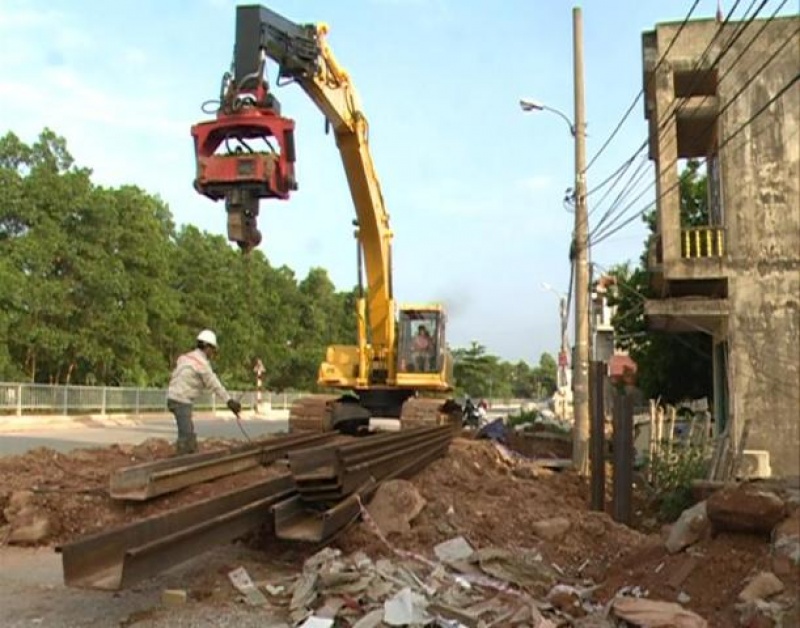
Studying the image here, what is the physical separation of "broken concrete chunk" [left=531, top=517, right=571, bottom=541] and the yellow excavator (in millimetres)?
4890

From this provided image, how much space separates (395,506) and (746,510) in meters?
3.35

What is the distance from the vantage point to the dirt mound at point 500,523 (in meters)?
7.64

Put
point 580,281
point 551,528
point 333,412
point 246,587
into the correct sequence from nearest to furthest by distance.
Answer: point 246,587 < point 551,528 < point 580,281 < point 333,412

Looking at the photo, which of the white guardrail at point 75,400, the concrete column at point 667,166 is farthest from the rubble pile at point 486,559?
the white guardrail at point 75,400

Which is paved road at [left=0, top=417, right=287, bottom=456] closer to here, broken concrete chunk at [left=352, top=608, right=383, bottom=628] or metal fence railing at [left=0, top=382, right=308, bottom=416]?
metal fence railing at [left=0, top=382, right=308, bottom=416]

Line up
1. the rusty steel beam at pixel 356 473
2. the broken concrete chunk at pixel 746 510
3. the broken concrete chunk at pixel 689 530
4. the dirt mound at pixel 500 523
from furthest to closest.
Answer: the dirt mound at pixel 500 523, the rusty steel beam at pixel 356 473, the broken concrete chunk at pixel 689 530, the broken concrete chunk at pixel 746 510

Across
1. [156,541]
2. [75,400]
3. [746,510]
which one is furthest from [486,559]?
[75,400]

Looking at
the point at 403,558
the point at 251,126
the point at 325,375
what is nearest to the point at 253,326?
the point at 325,375

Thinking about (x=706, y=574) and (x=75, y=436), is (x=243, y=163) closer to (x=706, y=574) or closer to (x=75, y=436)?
(x=706, y=574)

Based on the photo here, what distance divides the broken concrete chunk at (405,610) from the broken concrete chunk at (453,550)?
142 cm

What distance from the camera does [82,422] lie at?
97.2ft

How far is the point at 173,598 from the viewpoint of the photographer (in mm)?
6000

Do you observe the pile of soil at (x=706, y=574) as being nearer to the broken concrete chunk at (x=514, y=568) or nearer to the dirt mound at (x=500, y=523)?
the broken concrete chunk at (x=514, y=568)

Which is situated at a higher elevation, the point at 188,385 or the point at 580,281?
the point at 580,281
